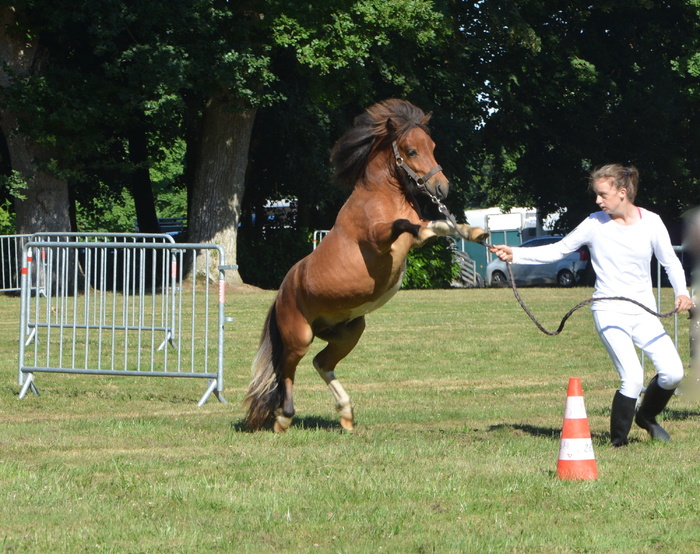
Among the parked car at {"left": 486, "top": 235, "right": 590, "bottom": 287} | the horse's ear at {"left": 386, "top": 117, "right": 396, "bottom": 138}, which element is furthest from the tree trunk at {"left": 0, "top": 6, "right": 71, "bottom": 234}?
the parked car at {"left": 486, "top": 235, "right": 590, "bottom": 287}

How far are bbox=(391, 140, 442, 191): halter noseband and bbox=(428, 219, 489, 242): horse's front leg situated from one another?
0.31 metres

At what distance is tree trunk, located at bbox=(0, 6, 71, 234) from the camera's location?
2478cm

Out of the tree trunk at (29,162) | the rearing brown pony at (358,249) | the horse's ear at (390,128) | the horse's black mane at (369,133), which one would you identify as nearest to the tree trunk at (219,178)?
the tree trunk at (29,162)

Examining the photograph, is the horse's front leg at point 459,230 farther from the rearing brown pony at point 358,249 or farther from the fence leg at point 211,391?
the fence leg at point 211,391

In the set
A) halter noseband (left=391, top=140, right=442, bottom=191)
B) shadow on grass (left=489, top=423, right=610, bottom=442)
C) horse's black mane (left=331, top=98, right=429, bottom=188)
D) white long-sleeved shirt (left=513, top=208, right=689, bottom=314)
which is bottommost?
shadow on grass (left=489, top=423, right=610, bottom=442)

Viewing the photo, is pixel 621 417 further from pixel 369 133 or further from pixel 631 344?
pixel 369 133

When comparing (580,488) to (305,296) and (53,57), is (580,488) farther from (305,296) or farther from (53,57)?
(53,57)

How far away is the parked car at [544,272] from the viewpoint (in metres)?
40.3

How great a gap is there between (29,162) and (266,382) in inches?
758

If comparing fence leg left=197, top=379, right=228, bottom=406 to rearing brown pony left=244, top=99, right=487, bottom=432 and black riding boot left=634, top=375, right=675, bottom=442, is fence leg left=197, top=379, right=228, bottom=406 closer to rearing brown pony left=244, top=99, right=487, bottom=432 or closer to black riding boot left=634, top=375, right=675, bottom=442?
rearing brown pony left=244, top=99, right=487, bottom=432

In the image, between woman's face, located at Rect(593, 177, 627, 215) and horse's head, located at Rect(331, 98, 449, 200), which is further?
horse's head, located at Rect(331, 98, 449, 200)

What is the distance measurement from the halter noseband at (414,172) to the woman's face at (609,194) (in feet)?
3.69

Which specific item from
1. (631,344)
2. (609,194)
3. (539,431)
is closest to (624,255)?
(609,194)

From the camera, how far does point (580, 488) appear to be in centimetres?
592
